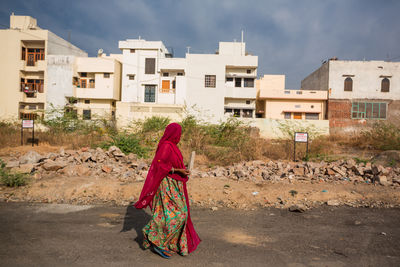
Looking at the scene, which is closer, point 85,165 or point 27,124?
point 85,165

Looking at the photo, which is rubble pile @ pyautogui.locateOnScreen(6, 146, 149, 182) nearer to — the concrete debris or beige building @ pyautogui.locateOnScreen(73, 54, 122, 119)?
the concrete debris

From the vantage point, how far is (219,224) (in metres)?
4.43

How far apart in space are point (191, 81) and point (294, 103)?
37.7ft

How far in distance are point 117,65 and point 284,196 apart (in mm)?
26933

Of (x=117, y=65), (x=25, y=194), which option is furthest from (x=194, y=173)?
(x=117, y=65)

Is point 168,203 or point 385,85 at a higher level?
point 385,85

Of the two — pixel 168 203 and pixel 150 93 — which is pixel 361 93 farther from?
pixel 168 203

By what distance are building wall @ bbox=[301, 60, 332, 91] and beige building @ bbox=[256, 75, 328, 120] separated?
159 centimetres

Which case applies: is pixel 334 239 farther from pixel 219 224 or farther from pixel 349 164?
pixel 349 164

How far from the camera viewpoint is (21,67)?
27.2 m

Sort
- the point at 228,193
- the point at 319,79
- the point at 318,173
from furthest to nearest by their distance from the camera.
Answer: the point at 319,79 < the point at 318,173 < the point at 228,193

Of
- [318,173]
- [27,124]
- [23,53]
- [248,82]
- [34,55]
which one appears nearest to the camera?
[318,173]

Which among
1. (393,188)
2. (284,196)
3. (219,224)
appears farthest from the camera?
(393,188)

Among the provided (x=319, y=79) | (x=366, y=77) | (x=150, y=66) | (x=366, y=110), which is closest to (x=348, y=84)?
(x=366, y=77)
